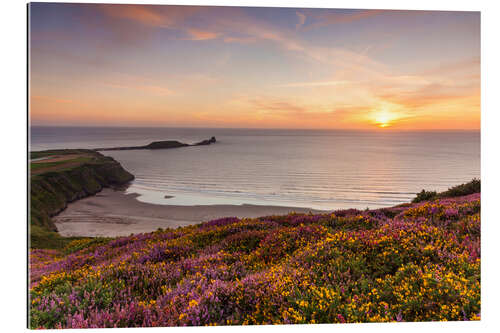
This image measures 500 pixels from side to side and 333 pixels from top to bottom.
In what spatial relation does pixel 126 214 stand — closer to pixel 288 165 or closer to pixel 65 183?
pixel 65 183

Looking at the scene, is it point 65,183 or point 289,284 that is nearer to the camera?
point 289,284

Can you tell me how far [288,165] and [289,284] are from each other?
32.6ft

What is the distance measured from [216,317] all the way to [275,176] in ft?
30.5

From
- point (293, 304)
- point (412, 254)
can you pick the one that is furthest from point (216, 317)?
point (412, 254)

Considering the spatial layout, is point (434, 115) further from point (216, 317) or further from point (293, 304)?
point (216, 317)

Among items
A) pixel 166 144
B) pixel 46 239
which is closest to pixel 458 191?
pixel 166 144

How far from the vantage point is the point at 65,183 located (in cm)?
853

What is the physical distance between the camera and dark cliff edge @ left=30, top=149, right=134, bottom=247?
683 cm

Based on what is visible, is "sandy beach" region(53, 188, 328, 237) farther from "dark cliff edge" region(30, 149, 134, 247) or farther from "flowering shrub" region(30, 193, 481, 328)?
"flowering shrub" region(30, 193, 481, 328)

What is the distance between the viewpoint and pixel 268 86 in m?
8.62

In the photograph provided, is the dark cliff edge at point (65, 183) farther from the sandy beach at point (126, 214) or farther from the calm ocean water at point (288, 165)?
the calm ocean water at point (288, 165)

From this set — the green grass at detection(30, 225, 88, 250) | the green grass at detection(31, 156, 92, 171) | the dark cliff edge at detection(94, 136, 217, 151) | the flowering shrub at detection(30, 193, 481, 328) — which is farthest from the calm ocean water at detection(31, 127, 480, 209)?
the flowering shrub at detection(30, 193, 481, 328)

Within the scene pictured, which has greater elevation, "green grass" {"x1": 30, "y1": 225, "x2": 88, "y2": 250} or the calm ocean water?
the calm ocean water

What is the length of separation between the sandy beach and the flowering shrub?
12.4 feet
